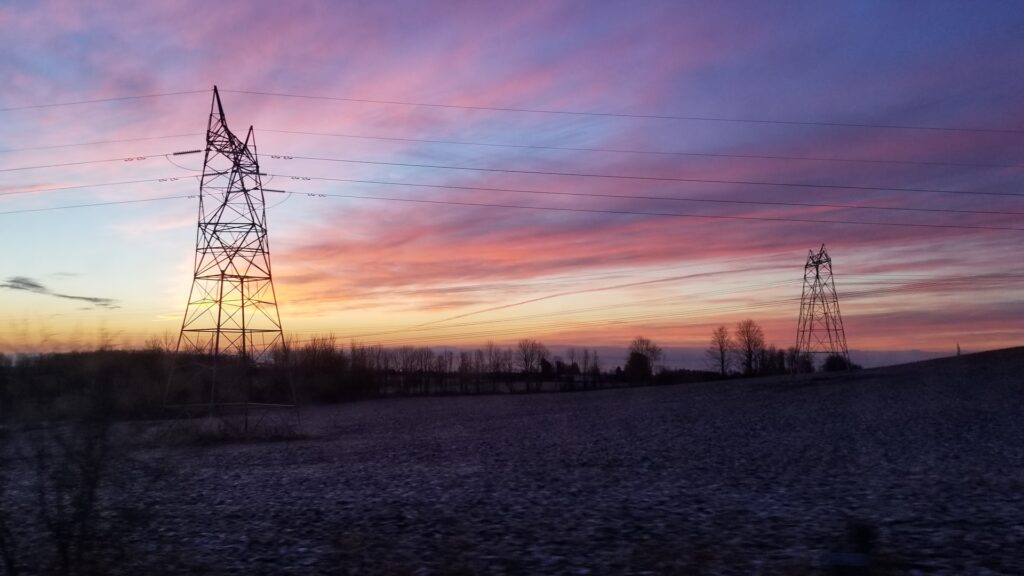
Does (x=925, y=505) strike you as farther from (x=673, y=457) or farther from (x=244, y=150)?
(x=244, y=150)

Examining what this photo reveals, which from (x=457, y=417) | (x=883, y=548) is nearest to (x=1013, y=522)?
(x=883, y=548)

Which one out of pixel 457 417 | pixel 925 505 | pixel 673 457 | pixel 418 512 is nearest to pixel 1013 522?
pixel 925 505

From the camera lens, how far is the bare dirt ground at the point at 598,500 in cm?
991

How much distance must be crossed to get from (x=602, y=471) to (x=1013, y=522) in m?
9.60

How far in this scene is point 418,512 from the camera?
550 inches

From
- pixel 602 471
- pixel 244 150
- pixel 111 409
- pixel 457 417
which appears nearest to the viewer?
pixel 111 409

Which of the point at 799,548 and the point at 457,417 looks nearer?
the point at 799,548

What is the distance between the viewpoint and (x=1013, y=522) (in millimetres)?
11273

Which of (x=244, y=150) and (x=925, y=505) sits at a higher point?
(x=244, y=150)

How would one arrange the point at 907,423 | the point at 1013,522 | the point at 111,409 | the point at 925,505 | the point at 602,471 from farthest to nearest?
the point at 907,423
the point at 602,471
the point at 925,505
the point at 1013,522
the point at 111,409

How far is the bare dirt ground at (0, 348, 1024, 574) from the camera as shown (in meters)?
9.91

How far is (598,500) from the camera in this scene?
1488cm

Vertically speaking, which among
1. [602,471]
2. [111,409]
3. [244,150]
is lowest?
[602,471]

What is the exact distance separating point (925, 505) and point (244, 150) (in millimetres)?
27382
